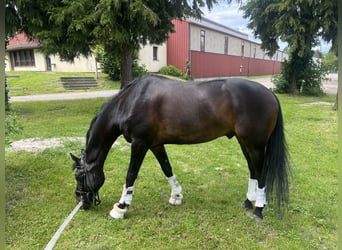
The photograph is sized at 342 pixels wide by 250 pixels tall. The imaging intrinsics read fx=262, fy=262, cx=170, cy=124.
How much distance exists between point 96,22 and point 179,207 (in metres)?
4.95

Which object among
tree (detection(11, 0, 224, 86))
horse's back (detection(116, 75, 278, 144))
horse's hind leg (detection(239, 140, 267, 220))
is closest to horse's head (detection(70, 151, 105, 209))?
horse's back (detection(116, 75, 278, 144))

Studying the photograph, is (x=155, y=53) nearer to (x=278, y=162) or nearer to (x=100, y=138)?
(x=100, y=138)

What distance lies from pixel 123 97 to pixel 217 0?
6.04m

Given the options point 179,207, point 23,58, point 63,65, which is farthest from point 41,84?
point 179,207

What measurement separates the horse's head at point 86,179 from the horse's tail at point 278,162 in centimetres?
153

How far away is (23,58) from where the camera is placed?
74.6 ft

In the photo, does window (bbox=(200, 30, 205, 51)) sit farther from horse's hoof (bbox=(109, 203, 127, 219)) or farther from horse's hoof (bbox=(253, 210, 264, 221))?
horse's hoof (bbox=(109, 203, 127, 219))

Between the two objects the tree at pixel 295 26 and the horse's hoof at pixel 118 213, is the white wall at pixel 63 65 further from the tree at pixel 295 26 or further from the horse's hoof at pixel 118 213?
the horse's hoof at pixel 118 213

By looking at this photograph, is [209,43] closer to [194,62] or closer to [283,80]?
[194,62]

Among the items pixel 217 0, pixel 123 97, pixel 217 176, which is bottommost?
pixel 217 176

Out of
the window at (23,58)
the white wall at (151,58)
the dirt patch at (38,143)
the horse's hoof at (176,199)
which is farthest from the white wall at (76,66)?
A: the horse's hoof at (176,199)

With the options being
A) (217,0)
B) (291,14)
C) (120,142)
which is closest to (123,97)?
(120,142)

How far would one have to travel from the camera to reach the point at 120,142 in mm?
4840

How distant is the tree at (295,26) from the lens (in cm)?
962
